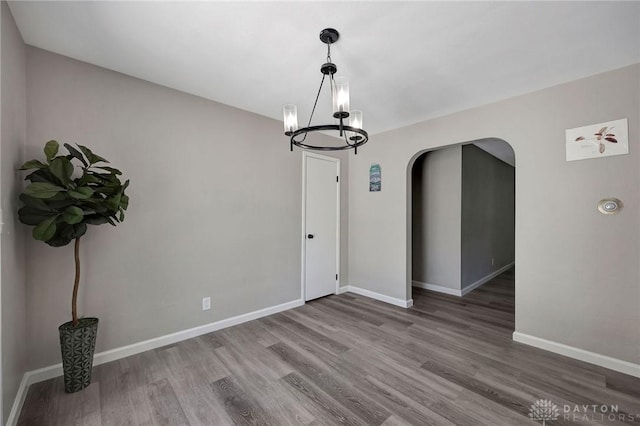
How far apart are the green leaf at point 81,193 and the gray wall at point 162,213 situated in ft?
2.10

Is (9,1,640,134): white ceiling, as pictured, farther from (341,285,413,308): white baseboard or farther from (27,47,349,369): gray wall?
(341,285,413,308): white baseboard

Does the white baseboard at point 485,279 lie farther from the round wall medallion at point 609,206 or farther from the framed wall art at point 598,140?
the framed wall art at point 598,140

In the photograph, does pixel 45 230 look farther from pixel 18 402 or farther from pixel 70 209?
pixel 18 402

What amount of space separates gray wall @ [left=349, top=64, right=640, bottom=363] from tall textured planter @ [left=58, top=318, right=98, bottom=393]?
3889 millimetres

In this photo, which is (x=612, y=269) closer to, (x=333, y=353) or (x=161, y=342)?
(x=333, y=353)

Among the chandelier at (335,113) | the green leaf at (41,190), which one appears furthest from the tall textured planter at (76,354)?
the chandelier at (335,113)

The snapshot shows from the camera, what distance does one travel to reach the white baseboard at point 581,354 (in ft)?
7.45

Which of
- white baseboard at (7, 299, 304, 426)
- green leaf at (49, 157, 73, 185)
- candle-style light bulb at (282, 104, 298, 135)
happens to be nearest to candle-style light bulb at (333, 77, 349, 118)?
candle-style light bulb at (282, 104, 298, 135)

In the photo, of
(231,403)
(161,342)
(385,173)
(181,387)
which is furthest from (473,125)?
Result: (161,342)

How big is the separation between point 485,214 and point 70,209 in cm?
589

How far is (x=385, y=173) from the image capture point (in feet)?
13.4

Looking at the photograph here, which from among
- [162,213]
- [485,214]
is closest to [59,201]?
[162,213]

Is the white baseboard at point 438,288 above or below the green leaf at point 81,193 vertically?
below

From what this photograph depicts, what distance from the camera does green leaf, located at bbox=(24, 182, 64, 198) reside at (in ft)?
5.59
